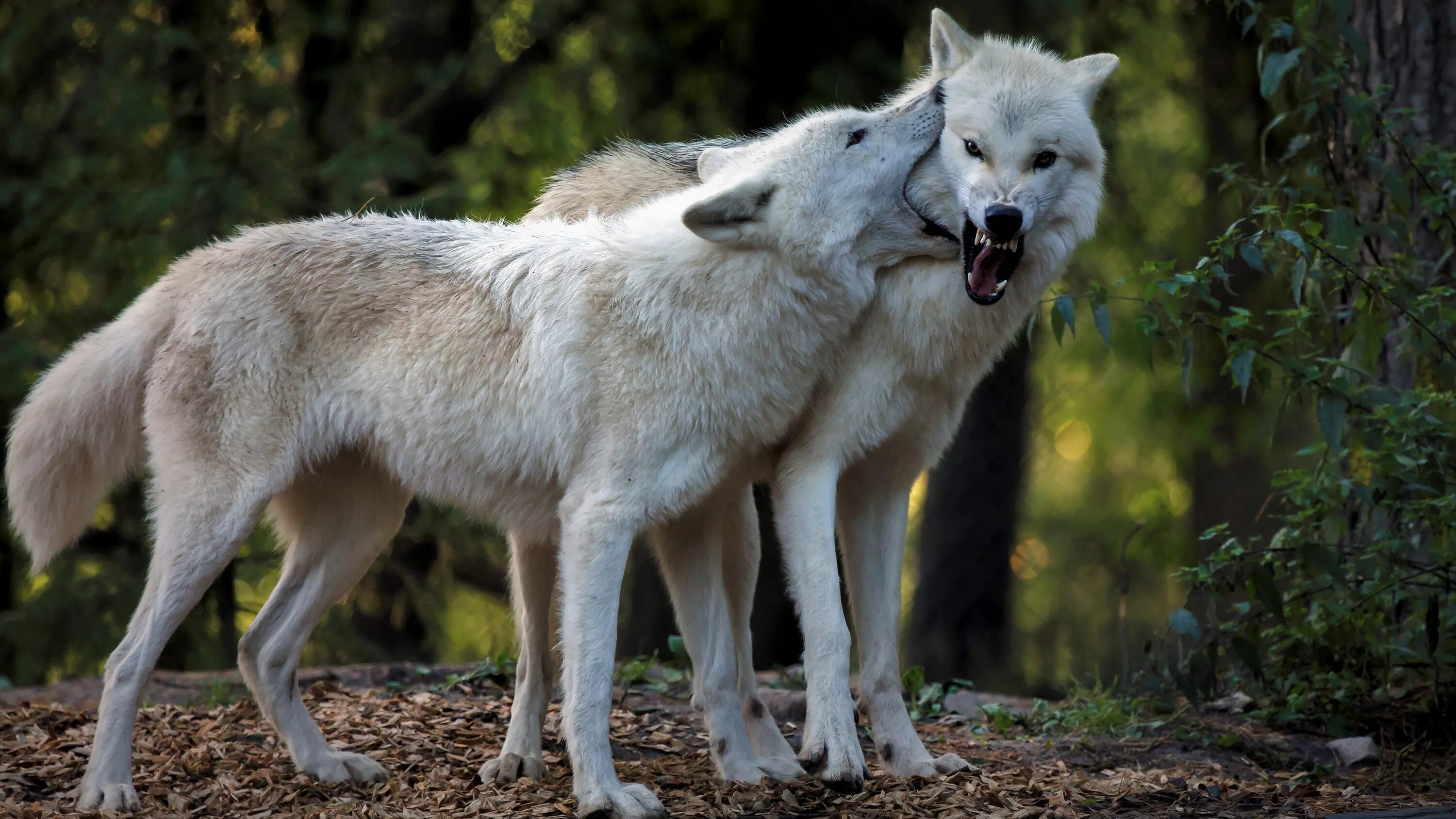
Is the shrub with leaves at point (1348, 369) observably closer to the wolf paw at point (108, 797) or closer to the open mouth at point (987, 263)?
the open mouth at point (987, 263)

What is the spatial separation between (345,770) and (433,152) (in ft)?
22.4

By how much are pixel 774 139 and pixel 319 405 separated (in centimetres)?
184

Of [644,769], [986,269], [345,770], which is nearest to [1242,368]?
[986,269]

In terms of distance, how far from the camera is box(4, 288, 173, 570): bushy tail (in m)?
4.83

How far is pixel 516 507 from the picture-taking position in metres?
4.54

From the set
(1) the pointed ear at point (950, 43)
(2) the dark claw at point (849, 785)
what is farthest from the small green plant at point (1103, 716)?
(1) the pointed ear at point (950, 43)

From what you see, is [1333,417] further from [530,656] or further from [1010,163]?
[530,656]

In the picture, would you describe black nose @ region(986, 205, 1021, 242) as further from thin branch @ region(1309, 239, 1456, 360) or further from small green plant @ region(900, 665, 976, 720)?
small green plant @ region(900, 665, 976, 720)

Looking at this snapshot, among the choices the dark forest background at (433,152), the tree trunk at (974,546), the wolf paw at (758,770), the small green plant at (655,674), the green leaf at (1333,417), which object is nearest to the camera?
the wolf paw at (758,770)

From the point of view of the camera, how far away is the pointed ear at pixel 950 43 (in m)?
4.62

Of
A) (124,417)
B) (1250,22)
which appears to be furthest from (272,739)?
(1250,22)

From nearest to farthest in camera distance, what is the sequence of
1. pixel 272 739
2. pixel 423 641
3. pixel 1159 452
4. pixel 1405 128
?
pixel 272 739 → pixel 1405 128 → pixel 423 641 → pixel 1159 452

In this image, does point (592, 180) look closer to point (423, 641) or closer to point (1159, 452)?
point (423, 641)

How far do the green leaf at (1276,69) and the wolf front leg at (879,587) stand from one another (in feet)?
6.78
